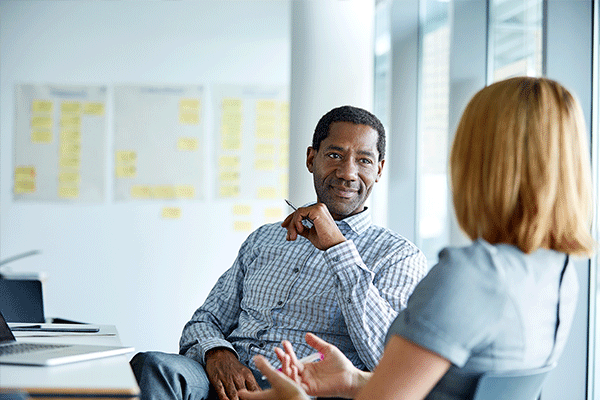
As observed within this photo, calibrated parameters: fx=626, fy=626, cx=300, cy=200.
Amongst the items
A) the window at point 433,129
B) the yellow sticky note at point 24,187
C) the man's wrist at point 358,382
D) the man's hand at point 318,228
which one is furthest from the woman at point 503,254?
the yellow sticky note at point 24,187

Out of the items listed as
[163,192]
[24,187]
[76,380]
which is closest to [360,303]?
[76,380]

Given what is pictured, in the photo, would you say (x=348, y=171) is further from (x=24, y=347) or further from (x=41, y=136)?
(x=41, y=136)

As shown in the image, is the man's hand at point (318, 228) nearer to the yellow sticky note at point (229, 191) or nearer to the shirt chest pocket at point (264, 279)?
the shirt chest pocket at point (264, 279)

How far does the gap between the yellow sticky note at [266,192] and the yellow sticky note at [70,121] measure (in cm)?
129

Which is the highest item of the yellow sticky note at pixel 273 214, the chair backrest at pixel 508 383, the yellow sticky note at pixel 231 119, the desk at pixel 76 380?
the yellow sticky note at pixel 231 119

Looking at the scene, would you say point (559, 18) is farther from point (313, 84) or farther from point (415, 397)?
point (415, 397)

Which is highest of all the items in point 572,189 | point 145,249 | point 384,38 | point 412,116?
point 384,38

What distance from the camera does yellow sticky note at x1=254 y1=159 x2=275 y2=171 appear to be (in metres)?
4.32

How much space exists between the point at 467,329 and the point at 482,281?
8 centimetres

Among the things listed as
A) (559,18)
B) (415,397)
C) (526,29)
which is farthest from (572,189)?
(526,29)

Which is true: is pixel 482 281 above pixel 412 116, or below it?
below

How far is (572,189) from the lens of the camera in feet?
3.45

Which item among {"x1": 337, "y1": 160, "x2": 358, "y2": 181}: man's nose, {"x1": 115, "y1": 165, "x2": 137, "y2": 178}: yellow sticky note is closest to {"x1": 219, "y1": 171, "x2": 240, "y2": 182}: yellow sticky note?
{"x1": 115, "y1": 165, "x2": 137, "y2": 178}: yellow sticky note

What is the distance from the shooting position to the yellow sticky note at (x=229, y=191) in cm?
429
